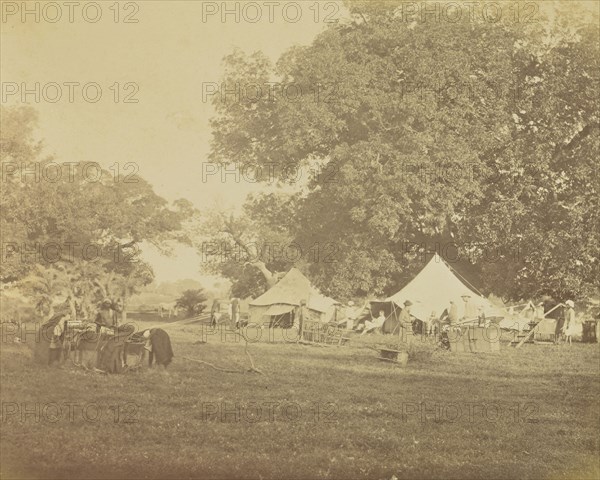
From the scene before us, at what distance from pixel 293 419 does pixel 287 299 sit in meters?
0.70

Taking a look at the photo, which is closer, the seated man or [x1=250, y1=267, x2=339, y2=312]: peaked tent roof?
[x1=250, y1=267, x2=339, y2=312]: peaked tent roof

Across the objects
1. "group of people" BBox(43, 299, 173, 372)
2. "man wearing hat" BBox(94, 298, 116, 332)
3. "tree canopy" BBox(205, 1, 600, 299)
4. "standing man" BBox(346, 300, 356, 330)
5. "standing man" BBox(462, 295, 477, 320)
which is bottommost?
"group of people" BBox(43, 299, 173, 372)

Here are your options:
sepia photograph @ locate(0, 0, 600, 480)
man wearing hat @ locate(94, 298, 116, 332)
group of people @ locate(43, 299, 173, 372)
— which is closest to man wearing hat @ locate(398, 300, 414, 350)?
sepia photograph @ locate(0, 0, 600, 480)

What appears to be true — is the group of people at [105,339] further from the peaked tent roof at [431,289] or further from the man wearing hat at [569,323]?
the man wearing hat at [569,323]

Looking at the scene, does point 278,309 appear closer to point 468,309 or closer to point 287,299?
point 287,299

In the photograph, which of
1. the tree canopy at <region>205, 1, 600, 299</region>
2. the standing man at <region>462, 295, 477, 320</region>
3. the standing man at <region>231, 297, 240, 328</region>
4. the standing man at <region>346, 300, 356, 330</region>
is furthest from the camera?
the standing man at <region>462, 295, 477, 320</region>

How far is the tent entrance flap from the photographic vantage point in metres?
4.16

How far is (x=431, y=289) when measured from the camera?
182 inches

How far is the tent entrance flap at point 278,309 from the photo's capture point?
4.16 meters

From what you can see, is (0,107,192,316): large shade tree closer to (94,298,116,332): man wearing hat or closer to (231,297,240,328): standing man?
(94,298,116,332): man wearing hat

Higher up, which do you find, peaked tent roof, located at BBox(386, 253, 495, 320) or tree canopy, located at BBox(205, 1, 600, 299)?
tree canopy, located at BBox(205, 1, 600, 299)

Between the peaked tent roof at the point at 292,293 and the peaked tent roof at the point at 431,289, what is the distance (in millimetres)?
579

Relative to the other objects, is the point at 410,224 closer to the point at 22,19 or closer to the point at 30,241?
the point at 30,241

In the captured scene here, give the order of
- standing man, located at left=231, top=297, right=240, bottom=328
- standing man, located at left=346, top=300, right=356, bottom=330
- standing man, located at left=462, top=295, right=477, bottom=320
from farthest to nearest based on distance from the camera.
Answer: standing man, located at left=462, top=295, right=477, bottom=320
standing man, located at left=346, top=300, right=356, bottom=330
standing man, located at left=231, top=297, right=240, bottom=328
